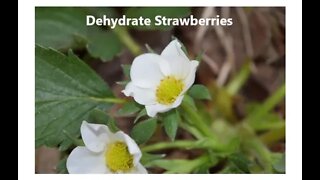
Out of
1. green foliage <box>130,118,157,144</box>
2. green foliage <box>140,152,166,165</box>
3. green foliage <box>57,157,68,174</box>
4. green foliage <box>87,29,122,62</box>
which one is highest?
green foliage <box>87,29,122,62</box>

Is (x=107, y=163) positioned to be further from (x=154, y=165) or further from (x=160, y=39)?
(x=160, y=39)

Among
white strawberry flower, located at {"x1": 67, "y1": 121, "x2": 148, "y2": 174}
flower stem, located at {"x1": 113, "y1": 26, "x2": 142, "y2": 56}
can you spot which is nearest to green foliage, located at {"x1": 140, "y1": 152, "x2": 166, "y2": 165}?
white strawberry flower, located at {"x1": 67, "y1": 121, "x2": 148, "y2": 174}

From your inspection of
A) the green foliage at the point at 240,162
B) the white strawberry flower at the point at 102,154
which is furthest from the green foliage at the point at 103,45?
the green foliage at the point at 240,162

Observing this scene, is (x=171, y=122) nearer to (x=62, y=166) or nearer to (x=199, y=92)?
(x=199, y=92)

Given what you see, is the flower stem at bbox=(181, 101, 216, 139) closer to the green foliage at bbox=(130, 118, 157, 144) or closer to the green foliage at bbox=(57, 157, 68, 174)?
the green foliage at bbox=(130, 118, 157, 144)

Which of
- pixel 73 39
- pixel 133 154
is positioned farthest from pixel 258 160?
pixel 73 39

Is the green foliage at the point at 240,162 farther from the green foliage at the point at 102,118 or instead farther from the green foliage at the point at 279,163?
the green foliage at the point at 102,118

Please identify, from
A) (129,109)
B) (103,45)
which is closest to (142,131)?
(129,109)
